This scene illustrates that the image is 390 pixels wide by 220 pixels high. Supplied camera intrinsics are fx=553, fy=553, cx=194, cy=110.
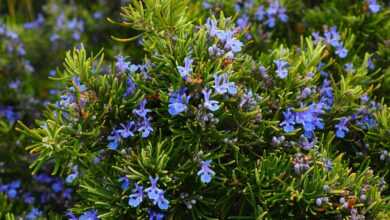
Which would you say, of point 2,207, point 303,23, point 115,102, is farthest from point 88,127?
point 303,23

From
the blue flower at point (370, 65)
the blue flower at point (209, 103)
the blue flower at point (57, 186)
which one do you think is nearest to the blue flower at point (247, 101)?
the blue flower at point (209, 103)

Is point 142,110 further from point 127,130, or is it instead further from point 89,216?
point 89,216

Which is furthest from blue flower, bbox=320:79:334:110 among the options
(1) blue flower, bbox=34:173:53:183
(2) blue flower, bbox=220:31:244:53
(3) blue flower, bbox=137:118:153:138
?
(1) blue flower, bbox=34:173:53:183

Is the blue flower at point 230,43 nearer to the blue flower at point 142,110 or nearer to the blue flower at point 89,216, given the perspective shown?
the blue flower at point 142,110

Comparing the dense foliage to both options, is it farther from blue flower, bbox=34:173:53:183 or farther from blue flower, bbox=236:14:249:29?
blue flower, bbox=34:173:53:183

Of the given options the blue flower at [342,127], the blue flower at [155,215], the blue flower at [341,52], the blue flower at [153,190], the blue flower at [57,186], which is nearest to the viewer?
the blue flower at [153,190]

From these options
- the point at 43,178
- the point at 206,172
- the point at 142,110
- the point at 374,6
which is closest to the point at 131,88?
the point at 142,110

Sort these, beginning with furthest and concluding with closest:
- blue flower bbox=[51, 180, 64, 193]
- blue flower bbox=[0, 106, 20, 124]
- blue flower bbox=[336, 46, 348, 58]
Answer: blue flower bbox=[0, 106, 20, 124] → blue flower bbox=[51, 180, 64, 193] → blue flower bbox=[336, 46, 348, 58]
